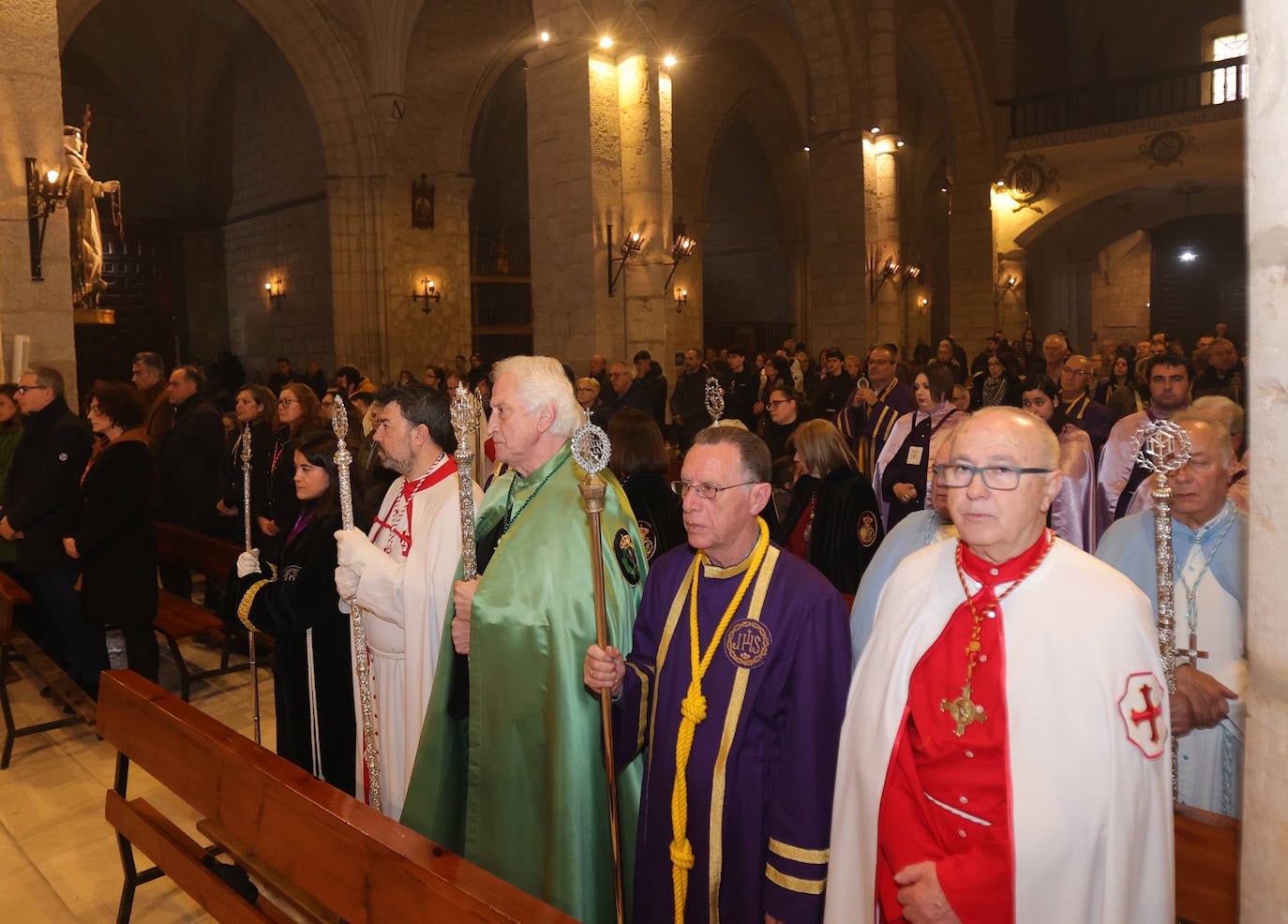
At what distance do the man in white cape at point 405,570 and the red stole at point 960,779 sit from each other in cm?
164

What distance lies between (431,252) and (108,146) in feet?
24.6

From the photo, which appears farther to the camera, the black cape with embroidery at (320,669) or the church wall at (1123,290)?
the church wall at (1123,290)

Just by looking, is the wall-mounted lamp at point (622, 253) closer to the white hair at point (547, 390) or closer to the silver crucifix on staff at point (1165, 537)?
the white hair at point (547, 390)

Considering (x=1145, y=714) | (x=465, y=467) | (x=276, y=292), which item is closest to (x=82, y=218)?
(x=465, y=467)

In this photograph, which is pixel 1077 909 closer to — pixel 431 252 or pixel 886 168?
pixel 886 168

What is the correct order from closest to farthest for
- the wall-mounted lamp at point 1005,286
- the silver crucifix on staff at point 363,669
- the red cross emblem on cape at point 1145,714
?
the red cross emblem on cape at point 1145,714 < the silver crucifix on staff at point 363,669 < the wall-mounted lamp at point 1005,286

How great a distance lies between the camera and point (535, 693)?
9.65 ft

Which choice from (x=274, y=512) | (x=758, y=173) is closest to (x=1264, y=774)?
(x=274, y=512)

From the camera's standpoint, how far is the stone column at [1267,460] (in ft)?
4.99

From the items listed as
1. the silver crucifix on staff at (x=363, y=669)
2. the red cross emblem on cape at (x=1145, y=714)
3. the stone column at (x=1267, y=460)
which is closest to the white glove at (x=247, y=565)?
the silver crucifix on staff at (x=363, y=669)

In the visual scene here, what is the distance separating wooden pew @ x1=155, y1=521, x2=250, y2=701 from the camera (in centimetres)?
579

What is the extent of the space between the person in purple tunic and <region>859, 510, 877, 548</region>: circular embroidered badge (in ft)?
8.60

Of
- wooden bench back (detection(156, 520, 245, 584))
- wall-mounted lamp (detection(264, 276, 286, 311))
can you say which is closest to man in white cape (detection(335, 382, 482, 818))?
wooden bench back (detection(156, 520, 245, 584))

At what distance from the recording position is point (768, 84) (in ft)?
81.8
